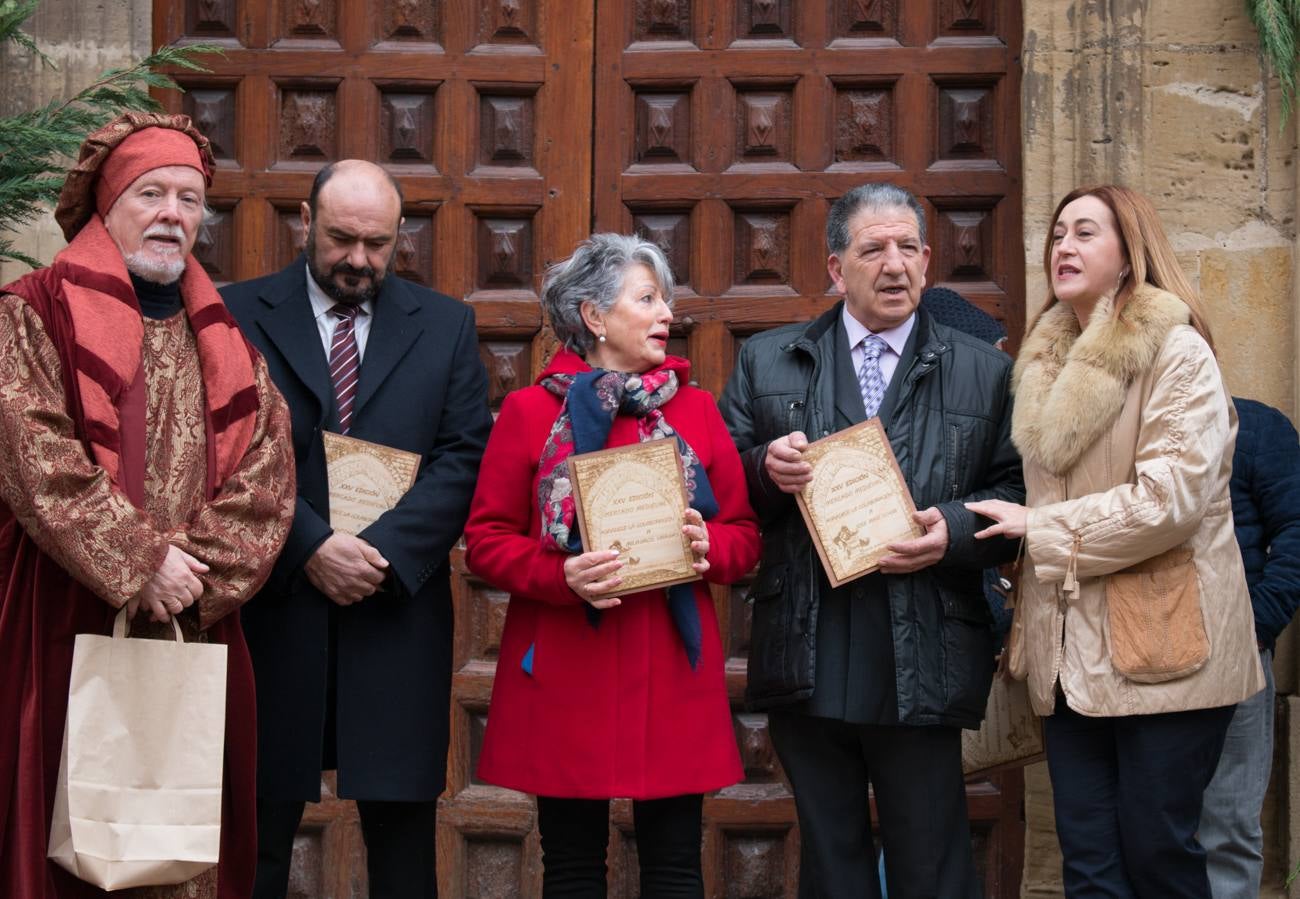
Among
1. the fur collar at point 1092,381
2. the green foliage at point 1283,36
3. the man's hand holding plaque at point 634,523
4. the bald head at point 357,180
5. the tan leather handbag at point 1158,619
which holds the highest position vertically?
the green foliage at point 1283,36

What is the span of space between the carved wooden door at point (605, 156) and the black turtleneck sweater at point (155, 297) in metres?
1.82

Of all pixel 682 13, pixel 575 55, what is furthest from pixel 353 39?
pixel 682 13

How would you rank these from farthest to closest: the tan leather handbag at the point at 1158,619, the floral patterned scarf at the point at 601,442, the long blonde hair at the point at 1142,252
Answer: the long blonde hair at the point at 1142,252 < the floral patterned scarf at the point at 601,442 < the tan leather handbag at the point at 1158,619

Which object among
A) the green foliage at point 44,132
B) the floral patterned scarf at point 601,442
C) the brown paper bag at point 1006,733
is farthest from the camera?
the green foliage at point 44,132

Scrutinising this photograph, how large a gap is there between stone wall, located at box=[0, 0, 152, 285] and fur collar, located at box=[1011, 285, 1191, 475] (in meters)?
3.32

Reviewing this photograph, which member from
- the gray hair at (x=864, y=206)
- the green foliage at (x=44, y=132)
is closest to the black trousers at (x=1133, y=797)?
the gray hair at (x=864, y=206)

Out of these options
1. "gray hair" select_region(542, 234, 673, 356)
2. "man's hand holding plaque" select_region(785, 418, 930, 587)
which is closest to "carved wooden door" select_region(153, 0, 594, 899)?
"gray hair" select_region(542, 234, 673, 356)

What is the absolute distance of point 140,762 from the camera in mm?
3531

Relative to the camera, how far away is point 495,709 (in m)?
4.05

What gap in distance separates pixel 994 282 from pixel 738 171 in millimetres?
954

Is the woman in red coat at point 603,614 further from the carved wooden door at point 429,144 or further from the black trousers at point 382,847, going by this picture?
the carved wooden door at point 429,144

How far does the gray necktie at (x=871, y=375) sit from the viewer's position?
13.9 ft

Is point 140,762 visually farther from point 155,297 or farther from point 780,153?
point 780,153

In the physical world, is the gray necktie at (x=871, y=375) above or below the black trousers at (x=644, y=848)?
above
